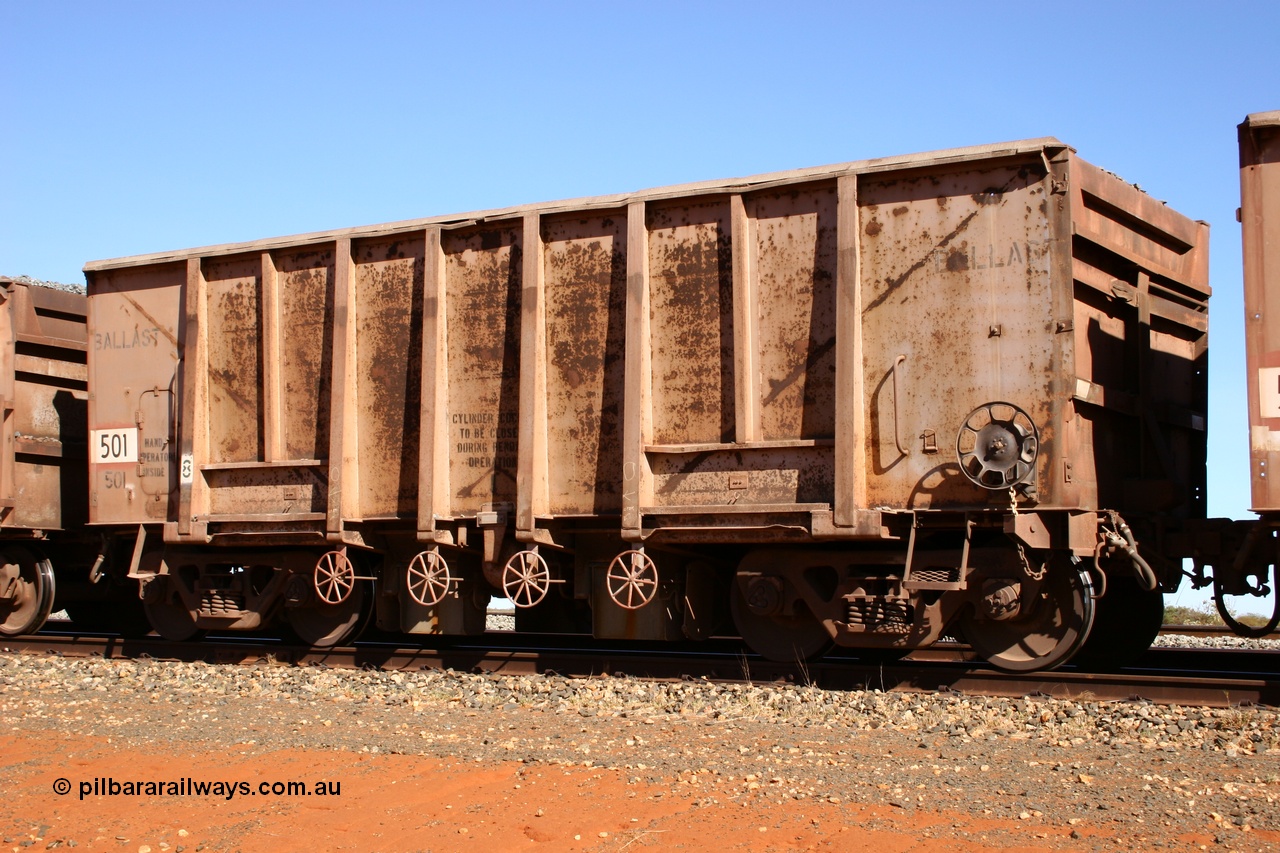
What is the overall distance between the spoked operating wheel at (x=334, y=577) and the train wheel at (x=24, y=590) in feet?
13.2

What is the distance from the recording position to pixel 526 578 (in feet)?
31.3

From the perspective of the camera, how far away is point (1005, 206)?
26.5 ft

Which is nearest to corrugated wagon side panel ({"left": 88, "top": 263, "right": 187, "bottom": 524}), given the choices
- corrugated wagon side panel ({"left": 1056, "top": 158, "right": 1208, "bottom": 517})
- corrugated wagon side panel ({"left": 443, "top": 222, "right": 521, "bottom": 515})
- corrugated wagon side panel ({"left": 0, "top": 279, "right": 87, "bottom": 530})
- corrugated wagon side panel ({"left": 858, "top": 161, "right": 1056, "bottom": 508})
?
corrugated wagon side panel ({"left": 0, "top": 279, "right": 87, "bottom": 530})

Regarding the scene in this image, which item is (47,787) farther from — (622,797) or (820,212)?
(820,212)

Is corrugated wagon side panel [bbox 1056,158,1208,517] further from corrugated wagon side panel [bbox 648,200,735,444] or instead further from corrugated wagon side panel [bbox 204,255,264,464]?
corrugated wagon side panel [bbox 204,255,264,464]

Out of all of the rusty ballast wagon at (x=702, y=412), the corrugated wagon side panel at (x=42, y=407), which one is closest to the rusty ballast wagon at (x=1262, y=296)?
the rusty ballast wagon at (x=702, y=412)

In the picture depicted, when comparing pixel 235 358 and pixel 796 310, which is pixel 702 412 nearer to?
pixel 796 310

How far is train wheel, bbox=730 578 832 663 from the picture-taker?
29.8 feet

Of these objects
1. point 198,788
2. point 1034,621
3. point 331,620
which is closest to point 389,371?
point 331,620

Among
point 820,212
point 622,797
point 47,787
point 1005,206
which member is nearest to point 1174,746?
point 622,797

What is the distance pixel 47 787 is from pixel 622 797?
9.47ft

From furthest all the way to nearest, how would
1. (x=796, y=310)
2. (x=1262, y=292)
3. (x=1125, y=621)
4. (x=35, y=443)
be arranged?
(x=35, y=443), (x=1125, y=621), (x=796, y=310), (x=1262, y=292)

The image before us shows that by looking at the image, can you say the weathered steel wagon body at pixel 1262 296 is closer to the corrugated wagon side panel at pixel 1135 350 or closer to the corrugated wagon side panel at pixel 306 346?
the corrugated wagon side panel at pixel 1135 350

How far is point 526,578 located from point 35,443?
20.8ft
